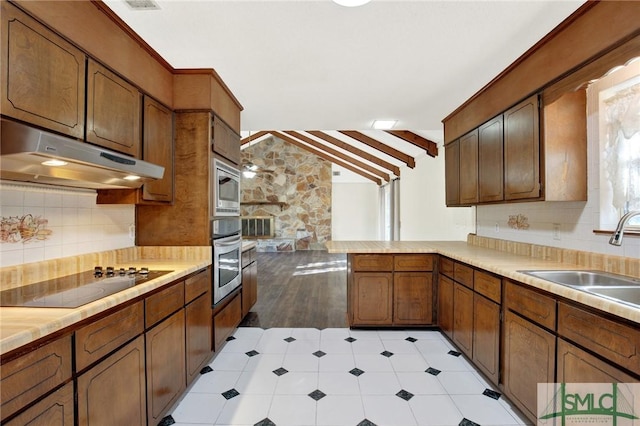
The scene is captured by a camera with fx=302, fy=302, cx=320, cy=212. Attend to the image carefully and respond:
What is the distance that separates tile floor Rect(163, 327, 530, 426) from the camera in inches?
72.5

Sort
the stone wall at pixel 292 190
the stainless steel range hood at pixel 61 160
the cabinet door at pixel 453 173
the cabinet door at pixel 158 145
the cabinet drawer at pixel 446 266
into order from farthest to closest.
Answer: the stone wall at pixel 292 190
the cabinet door at pixel 453 173
the cabinet drawer at pixel 446 266
the cabinet door at pixel 158 145
the stainless steel range hood at pixel 61 160

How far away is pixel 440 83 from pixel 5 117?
283cm

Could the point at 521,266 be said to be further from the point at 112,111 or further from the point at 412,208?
the point at 412,208

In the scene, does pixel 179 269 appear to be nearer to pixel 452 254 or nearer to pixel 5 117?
pixel 5 117

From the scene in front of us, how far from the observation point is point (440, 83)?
8.70 feet

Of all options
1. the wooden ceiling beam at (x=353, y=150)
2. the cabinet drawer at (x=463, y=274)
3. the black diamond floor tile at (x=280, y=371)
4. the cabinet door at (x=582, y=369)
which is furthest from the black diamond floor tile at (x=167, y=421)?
the wooden ceiling beam at (x=353, y=150)

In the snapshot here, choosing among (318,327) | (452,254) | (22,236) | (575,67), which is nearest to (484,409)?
(452,254)

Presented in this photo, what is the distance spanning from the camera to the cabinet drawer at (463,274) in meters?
2.39

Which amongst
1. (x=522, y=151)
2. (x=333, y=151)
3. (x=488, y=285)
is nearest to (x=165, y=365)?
(x=488, y=285)

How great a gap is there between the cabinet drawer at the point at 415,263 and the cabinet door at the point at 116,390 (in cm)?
229

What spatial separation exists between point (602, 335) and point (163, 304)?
2138 mm

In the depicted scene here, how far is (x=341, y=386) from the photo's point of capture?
85.3 inches

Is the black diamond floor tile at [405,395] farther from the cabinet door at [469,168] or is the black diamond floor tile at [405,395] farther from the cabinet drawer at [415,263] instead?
the cabinet door at [469,168]

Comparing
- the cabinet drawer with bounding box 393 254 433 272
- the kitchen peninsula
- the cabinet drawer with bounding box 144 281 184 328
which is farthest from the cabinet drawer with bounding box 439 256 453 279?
the cabinet drawer with bounding box 144 281 184 328
